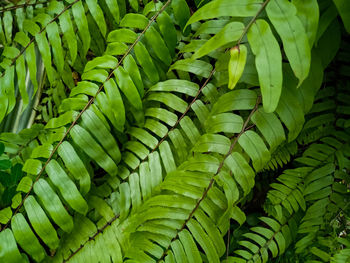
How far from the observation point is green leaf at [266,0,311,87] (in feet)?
2.15

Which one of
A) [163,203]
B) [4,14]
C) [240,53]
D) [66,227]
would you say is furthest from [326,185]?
[4,14]

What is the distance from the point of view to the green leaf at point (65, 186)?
1.01 metres

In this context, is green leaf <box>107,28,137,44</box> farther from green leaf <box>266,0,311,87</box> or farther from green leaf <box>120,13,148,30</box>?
green leaf <box>266,0,311,87</box>

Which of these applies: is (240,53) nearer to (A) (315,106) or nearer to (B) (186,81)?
(B) (186,81)

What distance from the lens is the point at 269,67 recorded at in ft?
2.15

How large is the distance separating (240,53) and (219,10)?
0.14 metres

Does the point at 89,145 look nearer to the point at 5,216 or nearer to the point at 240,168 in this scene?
the point at 5,216

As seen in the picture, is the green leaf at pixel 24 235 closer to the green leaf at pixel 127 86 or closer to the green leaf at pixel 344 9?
the green leaf at pixel 127 86

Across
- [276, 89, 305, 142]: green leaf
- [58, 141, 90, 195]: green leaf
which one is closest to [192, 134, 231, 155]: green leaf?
[276, 89, 305, 142]: green leaf

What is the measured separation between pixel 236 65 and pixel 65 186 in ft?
2.20

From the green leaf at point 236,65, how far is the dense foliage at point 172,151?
0.58 feet

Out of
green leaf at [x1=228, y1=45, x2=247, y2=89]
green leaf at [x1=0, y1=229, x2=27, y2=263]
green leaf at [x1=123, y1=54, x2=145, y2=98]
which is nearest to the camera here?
green leaf at [x1=228, y1=45, x2=247, y2=89]

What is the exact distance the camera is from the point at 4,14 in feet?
4.98

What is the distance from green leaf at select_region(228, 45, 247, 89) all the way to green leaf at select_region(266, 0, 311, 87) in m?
0.09
